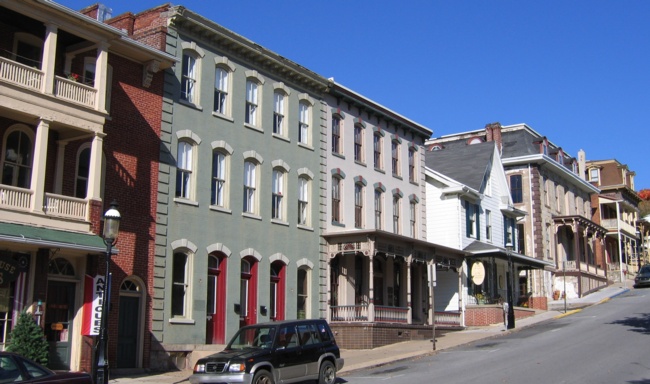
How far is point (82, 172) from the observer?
21500mm

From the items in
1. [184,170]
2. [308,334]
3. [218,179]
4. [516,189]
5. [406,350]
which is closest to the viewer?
[308,334]

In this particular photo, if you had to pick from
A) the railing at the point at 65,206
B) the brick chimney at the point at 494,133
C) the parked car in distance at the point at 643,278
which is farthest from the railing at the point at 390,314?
the parked car in distance at the point at 643,278

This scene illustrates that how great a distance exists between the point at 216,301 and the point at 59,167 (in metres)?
7.43

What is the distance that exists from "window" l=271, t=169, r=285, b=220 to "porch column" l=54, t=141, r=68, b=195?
9405mm

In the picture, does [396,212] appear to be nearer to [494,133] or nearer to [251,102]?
[251,102]

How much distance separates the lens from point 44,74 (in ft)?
63.4

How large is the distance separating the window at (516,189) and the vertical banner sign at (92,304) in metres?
38.3

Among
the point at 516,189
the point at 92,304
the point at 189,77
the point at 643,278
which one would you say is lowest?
the point at 92,304

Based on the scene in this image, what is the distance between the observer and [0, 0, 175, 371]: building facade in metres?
18.8

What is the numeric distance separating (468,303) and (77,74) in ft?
80.0

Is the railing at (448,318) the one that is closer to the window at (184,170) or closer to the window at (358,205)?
the window at (358,205)

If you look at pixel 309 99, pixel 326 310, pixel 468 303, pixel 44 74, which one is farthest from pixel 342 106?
pixel 44 74

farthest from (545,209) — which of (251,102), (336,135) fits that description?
(251,102)

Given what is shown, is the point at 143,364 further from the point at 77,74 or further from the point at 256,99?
the point at 256,99
